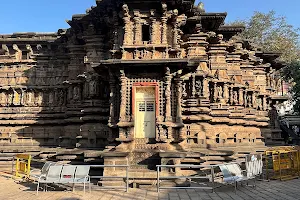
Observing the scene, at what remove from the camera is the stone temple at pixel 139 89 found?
43.2 ft

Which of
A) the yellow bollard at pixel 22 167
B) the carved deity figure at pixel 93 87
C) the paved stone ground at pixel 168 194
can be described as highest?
the carved deity figure at pixel 93 87

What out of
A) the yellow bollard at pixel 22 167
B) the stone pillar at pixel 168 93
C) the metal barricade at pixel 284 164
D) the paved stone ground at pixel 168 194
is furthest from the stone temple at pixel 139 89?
the metal barricade at pixel 284 164

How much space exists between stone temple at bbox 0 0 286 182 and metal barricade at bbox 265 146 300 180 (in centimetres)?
223

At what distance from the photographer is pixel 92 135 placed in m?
16.0

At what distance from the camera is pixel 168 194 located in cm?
934

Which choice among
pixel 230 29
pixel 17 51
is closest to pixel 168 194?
pixel 230 29

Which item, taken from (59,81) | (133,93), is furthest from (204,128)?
(59,81)

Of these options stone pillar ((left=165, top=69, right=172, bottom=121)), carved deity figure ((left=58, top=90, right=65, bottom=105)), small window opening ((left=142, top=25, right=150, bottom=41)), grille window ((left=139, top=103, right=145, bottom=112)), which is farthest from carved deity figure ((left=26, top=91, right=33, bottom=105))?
stone pillar ((left=165, top=69, right=172, bottom=121))

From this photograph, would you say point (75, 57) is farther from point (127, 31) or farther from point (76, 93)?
point (127, 31)

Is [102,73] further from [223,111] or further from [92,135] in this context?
[223,111]

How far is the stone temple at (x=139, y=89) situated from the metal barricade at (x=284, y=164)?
2230mm

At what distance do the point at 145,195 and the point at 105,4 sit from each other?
11236 millimetres

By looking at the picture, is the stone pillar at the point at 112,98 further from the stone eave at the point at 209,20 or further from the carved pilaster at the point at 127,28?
the stone eave at the point at 209,20

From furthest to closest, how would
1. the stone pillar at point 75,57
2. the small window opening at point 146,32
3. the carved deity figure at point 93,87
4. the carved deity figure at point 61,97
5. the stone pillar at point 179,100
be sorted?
the carved deity figure at point 61,97 < the stone pillar at point 75,57 < the carved deity figure at point 93,87 < the small window opening at point 146,32 < the stone pillar at point 179,100
